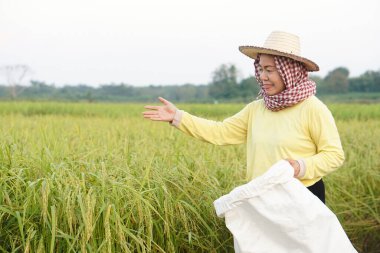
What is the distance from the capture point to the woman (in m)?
2.12

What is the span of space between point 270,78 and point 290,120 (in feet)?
0.67

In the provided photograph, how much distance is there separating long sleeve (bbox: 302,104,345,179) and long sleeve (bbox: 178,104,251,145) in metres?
0.40

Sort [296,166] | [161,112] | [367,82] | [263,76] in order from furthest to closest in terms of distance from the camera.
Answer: [367,82] < [161,112] < [263,76] < [296,166]

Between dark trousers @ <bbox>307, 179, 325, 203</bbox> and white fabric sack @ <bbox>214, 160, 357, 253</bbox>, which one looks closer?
white fabric sack @ <bbox>214, 160, 357, 253</bbox>

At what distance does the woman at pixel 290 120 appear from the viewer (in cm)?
212

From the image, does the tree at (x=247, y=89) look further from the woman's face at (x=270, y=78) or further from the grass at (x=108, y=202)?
the woman's face at (x=270, y=78)

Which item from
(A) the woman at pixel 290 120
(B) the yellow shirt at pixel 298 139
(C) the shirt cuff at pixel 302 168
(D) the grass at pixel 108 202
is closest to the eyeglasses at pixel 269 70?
(A) the woman at pixel 290 120

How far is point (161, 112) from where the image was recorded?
2430mm

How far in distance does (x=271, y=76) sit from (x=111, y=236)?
973 mm

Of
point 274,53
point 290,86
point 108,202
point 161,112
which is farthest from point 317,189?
point 108,202

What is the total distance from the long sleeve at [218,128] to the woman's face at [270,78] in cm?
23

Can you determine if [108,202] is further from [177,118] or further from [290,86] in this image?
[290,86]

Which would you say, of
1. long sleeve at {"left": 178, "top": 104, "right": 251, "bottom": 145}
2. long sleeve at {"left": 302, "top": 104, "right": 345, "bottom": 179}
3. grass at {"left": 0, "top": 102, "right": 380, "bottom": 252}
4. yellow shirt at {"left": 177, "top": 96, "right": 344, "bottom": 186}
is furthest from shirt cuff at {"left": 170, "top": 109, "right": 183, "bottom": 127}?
long sleeve at {"left": 302, "top": 104, "right": 345, "bottom": 179}

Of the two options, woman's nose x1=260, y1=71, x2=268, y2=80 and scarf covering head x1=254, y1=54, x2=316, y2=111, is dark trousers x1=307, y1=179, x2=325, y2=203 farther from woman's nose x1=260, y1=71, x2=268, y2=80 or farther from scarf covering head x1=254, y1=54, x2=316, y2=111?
woman's nose x1=260, y1=71, x2=268, y2=80
